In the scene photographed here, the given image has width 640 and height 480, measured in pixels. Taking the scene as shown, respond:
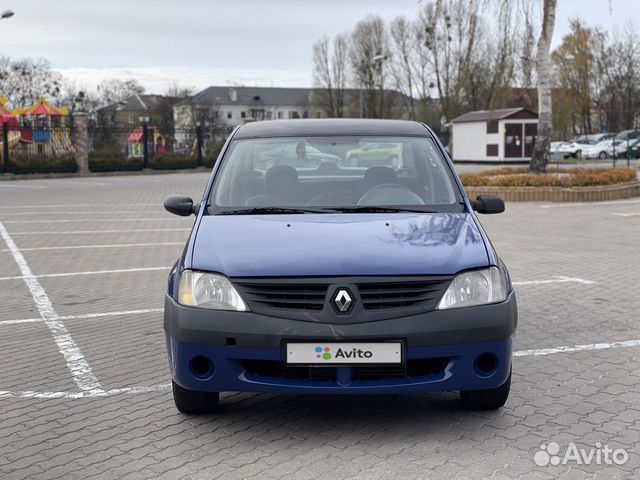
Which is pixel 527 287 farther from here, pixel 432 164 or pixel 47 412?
pixel 47 412

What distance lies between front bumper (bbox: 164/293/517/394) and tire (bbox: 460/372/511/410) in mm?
273

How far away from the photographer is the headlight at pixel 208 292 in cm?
403

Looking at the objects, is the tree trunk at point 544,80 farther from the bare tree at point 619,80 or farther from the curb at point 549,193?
the bare tree at point 619,80

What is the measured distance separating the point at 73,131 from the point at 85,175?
217 cm

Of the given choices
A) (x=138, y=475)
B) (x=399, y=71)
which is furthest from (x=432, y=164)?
(x=399, y=71)

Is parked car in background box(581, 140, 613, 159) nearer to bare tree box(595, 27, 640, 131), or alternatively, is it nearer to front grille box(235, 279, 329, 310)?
bare tree box(595, 27, 640, 131)

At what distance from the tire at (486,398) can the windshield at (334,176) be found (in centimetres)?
114

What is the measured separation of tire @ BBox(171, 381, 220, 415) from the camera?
4375 mm

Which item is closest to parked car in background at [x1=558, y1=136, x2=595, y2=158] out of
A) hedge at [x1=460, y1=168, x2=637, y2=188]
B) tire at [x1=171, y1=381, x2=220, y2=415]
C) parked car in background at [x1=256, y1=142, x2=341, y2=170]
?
hedge at [x1=460, y1=168, x2=637, y2=188]

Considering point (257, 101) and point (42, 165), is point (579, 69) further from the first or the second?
point (257, 101)

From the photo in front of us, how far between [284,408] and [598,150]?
48448 millimetres

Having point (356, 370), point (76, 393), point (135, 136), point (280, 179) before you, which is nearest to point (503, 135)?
point (135, 136)

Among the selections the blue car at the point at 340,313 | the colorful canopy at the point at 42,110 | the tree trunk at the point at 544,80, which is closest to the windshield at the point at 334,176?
the blue car at the point at 340,313

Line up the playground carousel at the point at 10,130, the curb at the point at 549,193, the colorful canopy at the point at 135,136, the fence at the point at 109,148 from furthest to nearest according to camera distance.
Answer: the colorful canopy at the point at 135,136, the fence at the point at 109,148, the playground carousel at the point at 10,130, the curb at the point at 549,193
